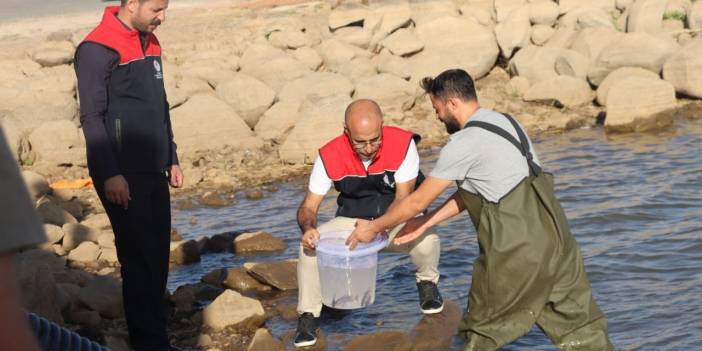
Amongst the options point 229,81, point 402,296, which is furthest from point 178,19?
point 402,296

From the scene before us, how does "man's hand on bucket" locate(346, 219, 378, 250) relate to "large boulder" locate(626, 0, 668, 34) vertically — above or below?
above

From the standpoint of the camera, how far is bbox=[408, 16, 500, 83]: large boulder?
50.7 ft

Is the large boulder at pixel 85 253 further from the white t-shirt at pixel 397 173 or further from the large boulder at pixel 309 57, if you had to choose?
the large boulder at pixel 309 57

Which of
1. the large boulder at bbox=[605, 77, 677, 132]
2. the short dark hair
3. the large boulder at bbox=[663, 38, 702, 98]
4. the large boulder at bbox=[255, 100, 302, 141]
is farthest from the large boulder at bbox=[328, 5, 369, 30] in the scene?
the short dark hair

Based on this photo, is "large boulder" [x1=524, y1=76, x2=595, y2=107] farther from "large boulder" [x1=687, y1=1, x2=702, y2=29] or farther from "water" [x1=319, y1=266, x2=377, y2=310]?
"water" [x1=319, y1=266, x2=377, y2=310]

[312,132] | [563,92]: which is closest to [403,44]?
[563,92]

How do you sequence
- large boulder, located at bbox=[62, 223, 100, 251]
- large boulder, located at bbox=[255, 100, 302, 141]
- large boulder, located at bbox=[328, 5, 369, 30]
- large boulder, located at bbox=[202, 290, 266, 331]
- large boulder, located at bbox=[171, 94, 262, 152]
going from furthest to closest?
large boulder, located at bbox=[328, 5, 369, 30]
large boulder, located at bbox=[255, 100, 302, 141]
large boulder, located at bbox=[171, 94, 262, 152]
large boulder, located at bbox=[62, 223, 100, 251]
large boulder, located at bbox=[202, 290, 266, 331]

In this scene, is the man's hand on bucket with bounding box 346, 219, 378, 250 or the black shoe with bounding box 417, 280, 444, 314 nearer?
the man's hand on bucket with bounding box 346, 219, 378, 250

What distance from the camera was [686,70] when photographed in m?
13.7

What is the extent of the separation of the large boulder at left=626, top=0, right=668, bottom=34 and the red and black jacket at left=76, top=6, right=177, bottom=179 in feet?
39.5

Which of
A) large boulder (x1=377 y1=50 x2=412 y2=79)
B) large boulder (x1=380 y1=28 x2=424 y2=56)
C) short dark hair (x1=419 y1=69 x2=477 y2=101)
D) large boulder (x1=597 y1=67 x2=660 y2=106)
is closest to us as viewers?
short dark hair (x1=419 y1=69 x2=477 y2=101)

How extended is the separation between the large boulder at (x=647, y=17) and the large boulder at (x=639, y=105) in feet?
11.3

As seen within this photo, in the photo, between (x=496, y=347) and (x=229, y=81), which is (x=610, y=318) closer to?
(x=496, y=347)

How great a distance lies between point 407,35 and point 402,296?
9924mm
